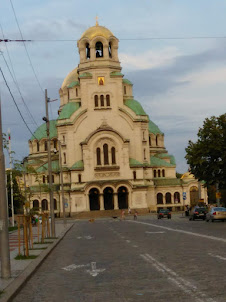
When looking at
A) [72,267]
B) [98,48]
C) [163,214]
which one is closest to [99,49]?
[98,48]

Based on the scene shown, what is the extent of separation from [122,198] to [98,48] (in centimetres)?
2533

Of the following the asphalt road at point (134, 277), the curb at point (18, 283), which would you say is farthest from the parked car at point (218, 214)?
the curb at point (18, 283)

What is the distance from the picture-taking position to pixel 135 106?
102750 millimetres

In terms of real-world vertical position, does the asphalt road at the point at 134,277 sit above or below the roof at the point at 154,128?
below

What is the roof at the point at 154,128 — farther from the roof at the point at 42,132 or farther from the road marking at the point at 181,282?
the road marking at the point at 181,282

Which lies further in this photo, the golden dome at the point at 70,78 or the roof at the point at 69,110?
the golden dome at the point at 70,78

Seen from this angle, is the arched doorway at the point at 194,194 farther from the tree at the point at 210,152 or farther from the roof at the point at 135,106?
the tree at the point at 210,152

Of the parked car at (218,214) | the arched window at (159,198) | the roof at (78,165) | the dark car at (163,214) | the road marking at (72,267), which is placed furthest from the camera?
the arched window at (159,198)

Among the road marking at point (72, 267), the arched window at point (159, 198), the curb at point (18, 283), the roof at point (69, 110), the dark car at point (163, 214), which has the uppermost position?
the roof at point (69, 110)

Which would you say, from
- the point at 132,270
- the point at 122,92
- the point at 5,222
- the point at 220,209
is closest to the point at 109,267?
the point at 132,270

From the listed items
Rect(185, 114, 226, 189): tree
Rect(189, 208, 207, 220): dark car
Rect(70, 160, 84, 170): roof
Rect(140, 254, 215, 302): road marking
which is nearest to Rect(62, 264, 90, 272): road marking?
Rect(140, 254, 215, 302): road marking

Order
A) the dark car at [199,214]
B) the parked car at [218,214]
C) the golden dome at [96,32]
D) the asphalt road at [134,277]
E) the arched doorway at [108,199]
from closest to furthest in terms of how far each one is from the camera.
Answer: the asphalt road at [134,277], the parked car at [218,214], the dark car at [199,214], the arched doorway at [108,199], the golden dome at [96,32]

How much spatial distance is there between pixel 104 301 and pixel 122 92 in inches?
3591

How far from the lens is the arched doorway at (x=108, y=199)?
95.1 metres
